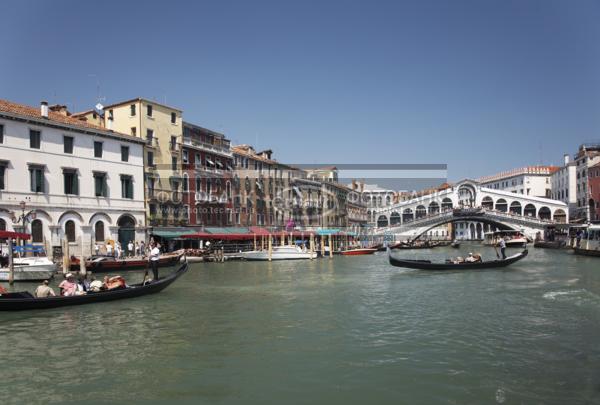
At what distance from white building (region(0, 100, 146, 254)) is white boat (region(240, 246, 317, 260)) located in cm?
615

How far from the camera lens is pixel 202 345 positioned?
26.7ft

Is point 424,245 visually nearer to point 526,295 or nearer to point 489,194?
point 489,194

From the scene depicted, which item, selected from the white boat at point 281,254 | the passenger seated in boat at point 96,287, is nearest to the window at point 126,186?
the white boat at point 281,254

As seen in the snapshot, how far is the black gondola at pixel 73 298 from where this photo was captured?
35.2 feet

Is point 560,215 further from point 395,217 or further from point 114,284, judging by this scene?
point 114,284

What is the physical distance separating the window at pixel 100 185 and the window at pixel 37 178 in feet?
8.65

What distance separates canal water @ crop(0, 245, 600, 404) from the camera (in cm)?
605

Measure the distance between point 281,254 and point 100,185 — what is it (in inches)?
407

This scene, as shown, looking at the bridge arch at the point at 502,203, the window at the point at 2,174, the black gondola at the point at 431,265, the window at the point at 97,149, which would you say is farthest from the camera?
the bridge arch at the point at 502,203

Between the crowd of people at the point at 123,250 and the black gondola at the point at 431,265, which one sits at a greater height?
the crowd of people at the point at 123,250

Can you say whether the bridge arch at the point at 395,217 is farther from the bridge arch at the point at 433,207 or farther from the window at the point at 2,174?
the window at the point at 2,174

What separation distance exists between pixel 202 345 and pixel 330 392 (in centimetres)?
288

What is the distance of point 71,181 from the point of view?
872 inches

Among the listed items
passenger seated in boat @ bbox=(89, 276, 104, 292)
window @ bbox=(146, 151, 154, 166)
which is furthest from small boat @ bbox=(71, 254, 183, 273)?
passenger seated in boat @ bbox=(89, 276, 104, 292)
